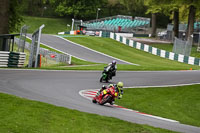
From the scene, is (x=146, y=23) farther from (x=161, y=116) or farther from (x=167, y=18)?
(x=161, y=116)

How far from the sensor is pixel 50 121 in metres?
9.48

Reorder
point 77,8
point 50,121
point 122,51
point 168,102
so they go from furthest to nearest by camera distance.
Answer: point 77,8, point 122,51, point 168,102, point 50,121

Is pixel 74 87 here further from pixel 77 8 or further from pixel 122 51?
pixel 77 8

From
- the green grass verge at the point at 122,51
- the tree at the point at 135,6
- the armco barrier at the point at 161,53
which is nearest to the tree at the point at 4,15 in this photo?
the green grass verge at the point at 122,51

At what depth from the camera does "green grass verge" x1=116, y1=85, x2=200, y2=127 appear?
1543 cm

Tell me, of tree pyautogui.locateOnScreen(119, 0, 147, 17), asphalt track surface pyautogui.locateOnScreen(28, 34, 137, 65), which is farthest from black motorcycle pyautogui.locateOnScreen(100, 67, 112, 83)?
tree pyautogui.locateOnScreen(119, 0, 147, 17)

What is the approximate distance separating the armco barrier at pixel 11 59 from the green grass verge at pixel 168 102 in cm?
984

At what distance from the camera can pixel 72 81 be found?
20.4 meters

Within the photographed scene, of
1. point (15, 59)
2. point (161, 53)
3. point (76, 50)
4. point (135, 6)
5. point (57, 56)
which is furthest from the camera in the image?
point (135, 6)

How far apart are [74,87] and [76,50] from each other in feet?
85.6

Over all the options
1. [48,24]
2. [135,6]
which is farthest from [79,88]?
[135,6]

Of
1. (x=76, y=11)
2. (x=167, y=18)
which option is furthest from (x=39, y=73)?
(x=167, y=18)

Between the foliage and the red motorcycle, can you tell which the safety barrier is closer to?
the foliage

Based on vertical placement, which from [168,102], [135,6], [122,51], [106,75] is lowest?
[168,102]
